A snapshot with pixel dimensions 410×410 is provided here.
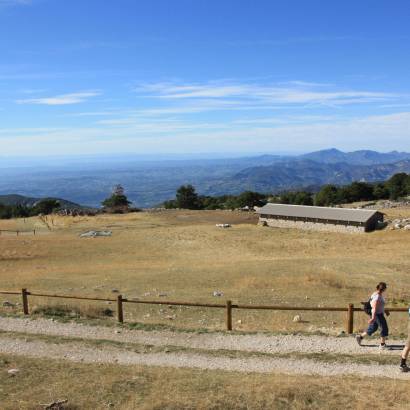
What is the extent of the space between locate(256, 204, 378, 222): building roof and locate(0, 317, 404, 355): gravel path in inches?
1749

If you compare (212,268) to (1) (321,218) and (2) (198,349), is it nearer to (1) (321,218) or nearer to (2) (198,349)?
(2) (198,349)


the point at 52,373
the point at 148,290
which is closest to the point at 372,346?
the point at 52,373

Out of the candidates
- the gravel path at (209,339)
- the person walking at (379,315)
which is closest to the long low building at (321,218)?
the gravel path at (209,339)

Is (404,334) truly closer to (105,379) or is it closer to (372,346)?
(372,346)

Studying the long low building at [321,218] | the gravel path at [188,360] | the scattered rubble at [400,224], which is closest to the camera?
the gravel path at [188,360]

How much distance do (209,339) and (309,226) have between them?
48233mm

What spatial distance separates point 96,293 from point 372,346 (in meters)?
16.8

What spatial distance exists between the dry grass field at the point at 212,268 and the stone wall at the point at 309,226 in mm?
2639

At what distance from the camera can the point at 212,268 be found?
1396 inches

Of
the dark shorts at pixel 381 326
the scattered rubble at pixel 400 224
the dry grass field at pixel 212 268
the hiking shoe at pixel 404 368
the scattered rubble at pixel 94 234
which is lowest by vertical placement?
the dry grass field at pixel 212 268

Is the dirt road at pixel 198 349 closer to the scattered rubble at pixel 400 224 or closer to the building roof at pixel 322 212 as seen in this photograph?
the scattered rubble at pixel 400 224

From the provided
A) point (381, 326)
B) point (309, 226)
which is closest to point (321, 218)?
point (309, 226)

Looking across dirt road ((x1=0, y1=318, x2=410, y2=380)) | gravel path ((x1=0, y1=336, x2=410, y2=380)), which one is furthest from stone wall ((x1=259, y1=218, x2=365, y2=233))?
gravel path ((x1=0, y1=336, x2=410, y2=380))

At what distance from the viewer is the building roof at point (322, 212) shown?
193ft
